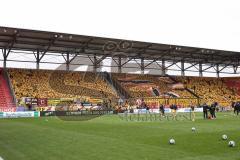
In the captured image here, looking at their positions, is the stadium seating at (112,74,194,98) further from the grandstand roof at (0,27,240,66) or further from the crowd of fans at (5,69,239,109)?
the grandstand roof at (0,27,240,66)

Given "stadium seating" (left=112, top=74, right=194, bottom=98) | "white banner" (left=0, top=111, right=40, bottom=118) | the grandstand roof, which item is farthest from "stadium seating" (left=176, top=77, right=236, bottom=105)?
"white banner" (left=0, top=111, right=40, bottom=118)

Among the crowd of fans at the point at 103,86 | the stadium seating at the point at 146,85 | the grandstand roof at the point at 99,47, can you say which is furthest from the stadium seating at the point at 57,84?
the stadium seating at the point at 146,85

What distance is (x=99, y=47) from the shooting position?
55500 millimetres

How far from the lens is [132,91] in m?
61.3

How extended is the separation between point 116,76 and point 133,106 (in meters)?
11.4

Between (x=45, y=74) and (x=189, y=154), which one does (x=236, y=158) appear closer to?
(x=189, y=154)

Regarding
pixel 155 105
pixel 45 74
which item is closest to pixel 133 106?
pixel 155 105

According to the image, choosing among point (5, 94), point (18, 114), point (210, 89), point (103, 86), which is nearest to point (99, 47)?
point (103, 86)

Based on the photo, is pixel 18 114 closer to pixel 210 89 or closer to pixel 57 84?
pixel 57 84

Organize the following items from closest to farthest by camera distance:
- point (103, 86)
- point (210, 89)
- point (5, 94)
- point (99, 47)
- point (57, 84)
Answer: point (5, 94) < point (99, 47) < point (57, 84) < point (103, 86) < point (210, 89)

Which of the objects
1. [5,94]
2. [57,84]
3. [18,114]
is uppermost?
[57,84]

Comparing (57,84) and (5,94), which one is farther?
(57,84)

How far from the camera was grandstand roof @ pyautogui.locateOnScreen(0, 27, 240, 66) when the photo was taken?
47906mm

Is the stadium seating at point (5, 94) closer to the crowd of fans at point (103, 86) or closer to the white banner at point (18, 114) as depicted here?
the crowd of fans at point (103, 86)
